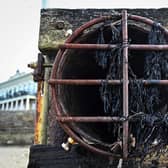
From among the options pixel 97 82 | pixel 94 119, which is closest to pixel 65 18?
pixel 97 82

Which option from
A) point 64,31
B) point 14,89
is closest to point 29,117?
point 64,31

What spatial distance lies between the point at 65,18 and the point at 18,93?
1532 inches

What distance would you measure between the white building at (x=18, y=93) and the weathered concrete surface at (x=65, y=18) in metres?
31.5

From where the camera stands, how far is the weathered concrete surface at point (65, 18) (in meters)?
3.06

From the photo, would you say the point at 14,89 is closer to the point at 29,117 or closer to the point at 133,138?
the point at 29,117

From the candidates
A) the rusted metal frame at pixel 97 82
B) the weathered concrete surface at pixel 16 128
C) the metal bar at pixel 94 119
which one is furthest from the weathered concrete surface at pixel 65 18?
the weathered concrete surface at pixel 16 128

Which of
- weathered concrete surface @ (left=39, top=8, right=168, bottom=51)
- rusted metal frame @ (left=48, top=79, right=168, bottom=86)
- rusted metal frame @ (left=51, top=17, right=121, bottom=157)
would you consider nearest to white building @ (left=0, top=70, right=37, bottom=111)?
weathered concrete surface @ (left=39, top=8, right=168, bottom=51)

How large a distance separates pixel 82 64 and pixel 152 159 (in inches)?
34.9

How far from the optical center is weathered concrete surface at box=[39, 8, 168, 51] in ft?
10.0

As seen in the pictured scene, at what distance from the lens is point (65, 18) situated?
3.16m

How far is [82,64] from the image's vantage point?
2.88 meters

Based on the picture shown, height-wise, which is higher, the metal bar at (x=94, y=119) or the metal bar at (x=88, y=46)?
the metal bar at (x=88, y=46)

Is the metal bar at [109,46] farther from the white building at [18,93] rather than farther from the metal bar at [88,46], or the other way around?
the white building at [18,93]

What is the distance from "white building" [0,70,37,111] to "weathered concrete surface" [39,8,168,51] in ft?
103
